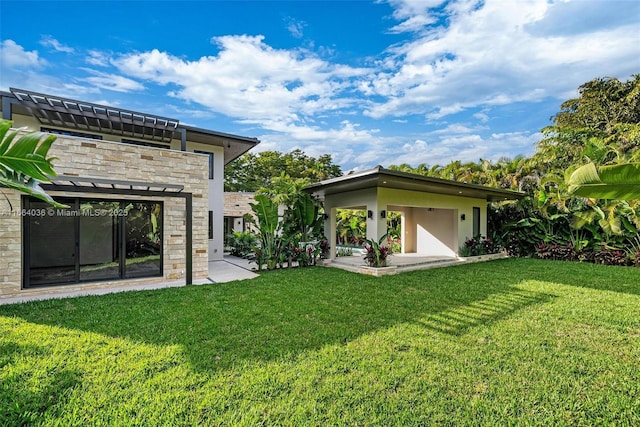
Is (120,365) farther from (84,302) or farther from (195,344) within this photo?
(84,302)

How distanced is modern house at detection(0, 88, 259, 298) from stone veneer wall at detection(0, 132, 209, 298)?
23 millimetres

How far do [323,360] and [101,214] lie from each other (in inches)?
334

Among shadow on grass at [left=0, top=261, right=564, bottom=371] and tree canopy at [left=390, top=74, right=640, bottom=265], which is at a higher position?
tree canopy at [left=390, top=74, right=640, bottom=265]

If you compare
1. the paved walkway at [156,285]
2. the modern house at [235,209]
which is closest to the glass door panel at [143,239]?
the paved walkway at [156,285]

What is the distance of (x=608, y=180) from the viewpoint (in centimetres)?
244

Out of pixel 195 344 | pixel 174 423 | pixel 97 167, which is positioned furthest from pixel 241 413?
pixel 97 167

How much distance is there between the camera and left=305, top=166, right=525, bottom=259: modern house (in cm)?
1088

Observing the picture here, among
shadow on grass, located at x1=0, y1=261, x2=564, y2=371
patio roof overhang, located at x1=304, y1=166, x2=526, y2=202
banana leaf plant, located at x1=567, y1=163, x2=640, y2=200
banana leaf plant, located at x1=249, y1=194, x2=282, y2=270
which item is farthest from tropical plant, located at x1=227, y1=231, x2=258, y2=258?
banana leaf plant, located at x1=567, y1=163, x2=640, y2=200

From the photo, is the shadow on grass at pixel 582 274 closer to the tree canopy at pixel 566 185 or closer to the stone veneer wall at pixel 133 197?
the tree canopy at pixel 566 185

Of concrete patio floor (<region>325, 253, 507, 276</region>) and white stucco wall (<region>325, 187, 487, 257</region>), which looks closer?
concrete patio floor (<region>325, 253, 507, 276</region>)

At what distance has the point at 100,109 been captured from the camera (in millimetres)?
9281

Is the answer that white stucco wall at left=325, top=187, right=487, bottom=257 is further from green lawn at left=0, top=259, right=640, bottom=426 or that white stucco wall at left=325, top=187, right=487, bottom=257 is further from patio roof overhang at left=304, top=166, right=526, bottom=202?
green lawn at left=0, top=259, right=640, bottom=426

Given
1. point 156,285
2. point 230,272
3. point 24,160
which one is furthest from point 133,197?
point 24,160

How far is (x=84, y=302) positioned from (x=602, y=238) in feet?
63.3
